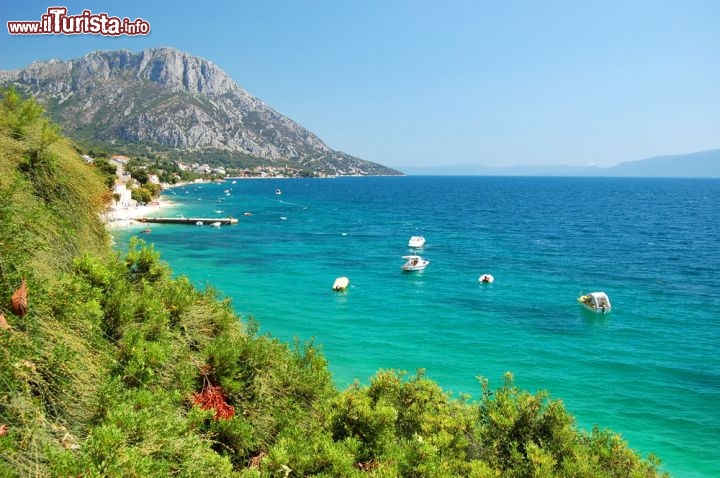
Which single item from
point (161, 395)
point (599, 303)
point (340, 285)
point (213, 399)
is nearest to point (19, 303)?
point (161, 395)

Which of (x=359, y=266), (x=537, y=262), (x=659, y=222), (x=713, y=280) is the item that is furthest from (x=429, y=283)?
(x=659, y=222)

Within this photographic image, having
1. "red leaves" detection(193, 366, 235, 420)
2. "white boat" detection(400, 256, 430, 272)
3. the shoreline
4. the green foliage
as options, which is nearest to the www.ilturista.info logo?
the green foliage

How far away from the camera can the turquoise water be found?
20609mm

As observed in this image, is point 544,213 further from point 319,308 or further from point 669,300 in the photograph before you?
point 319,308

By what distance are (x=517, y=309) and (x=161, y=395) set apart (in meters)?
30.4

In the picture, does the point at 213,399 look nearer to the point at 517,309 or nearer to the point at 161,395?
the point at 161,395

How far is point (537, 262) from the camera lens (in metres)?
48.4

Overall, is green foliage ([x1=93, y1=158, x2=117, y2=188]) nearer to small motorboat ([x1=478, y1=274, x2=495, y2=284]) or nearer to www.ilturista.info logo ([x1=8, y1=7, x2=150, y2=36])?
www.ilturista.info logo ([x1=8, y1=7, x2=150, y2=36])

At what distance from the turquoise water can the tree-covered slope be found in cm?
544

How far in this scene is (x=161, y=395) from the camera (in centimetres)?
675

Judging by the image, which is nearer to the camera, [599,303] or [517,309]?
[599,303]

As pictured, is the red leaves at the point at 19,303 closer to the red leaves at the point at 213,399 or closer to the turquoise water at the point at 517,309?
the red leaves at the point at 213,399

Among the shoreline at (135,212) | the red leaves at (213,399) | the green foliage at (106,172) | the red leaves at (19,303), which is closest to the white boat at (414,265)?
the green foliage at (106,172)

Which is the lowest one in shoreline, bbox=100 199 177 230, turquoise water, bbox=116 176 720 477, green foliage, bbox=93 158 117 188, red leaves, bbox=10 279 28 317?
turquoise water, bbox=116 176 720 477
